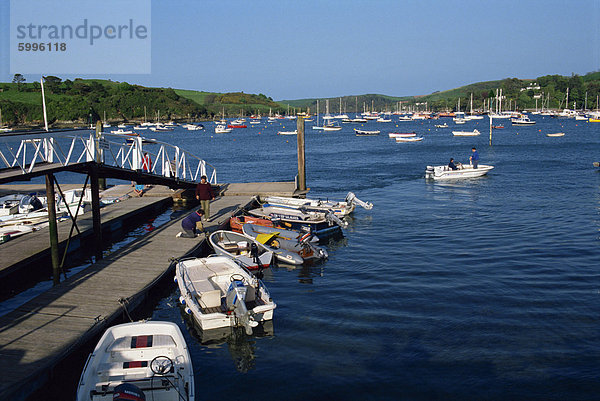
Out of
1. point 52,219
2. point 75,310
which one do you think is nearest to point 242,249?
point 52,219

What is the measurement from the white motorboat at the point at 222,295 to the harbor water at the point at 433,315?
602mm

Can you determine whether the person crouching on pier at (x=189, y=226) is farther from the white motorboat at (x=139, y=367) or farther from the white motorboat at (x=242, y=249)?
the white motorboat at (x=139, y=367)

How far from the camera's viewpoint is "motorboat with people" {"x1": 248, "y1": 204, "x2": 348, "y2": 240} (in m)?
24.2

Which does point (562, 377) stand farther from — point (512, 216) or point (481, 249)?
point (512, 216)

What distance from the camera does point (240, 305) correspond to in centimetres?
1323

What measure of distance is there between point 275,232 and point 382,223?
8.18m

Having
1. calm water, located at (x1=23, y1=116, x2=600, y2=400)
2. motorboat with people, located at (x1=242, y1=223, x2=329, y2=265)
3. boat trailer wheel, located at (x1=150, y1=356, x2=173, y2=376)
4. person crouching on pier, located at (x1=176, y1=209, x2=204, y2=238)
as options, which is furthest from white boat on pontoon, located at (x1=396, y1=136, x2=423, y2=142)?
boat trailer wheel, located at (x1=150, y1=356, x2=173, y2=376)

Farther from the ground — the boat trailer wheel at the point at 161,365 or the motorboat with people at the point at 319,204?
the motorboat with people at the point at 319,204

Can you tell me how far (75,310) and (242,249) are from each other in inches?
311

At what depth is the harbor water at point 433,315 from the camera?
36.7 ft

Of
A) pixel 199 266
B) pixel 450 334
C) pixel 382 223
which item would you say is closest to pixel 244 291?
pixel 199 266

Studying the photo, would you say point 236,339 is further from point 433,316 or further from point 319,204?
point 319,204

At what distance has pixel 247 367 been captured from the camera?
12078mm

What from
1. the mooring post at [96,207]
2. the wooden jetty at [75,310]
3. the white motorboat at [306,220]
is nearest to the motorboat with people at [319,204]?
the white motorboat at [306,220]
